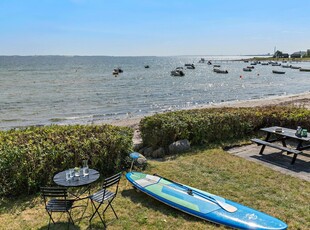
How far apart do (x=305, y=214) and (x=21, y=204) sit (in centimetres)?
589

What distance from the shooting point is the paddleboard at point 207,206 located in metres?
5.21

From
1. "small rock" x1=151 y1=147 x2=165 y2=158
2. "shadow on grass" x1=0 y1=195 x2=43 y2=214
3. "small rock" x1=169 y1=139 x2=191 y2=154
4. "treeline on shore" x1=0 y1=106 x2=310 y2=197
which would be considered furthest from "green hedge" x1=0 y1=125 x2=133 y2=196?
"small rock" x1=169 y1=139 x2=191 y2=154

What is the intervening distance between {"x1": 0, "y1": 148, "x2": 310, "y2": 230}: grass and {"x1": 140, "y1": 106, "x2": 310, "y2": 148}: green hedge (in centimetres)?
148

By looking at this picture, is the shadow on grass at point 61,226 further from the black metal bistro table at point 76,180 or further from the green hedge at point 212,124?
the green hedge at point 212,124

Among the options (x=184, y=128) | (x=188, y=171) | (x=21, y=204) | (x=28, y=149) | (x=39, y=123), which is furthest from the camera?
(x=39, y=123)

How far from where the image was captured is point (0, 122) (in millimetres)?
21844

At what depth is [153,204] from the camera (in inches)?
246

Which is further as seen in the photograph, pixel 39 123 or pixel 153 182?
pixel 39 123

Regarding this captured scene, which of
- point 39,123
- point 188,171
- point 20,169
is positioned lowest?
point 39,123

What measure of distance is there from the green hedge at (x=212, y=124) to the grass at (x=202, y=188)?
148cm

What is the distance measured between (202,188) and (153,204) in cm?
140

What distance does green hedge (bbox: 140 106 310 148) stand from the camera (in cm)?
1016

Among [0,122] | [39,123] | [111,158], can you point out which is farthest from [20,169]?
[0,122]

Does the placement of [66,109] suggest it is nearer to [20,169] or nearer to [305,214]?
[20,169]
